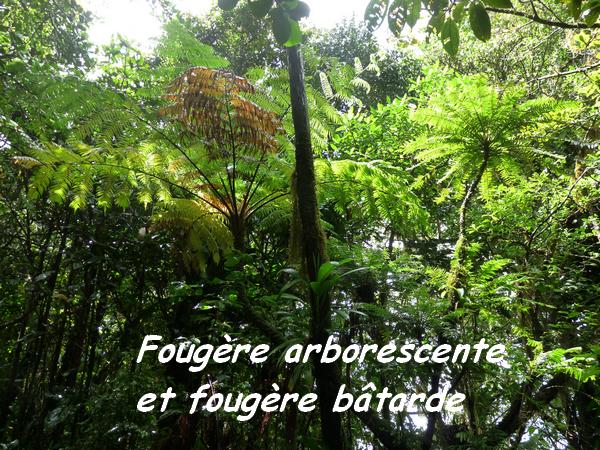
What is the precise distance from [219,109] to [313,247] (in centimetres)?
122

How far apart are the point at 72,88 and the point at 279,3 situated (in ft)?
7.35

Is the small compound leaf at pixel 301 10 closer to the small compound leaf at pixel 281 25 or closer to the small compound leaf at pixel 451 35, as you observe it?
the small compound leaf at pixel 281 25

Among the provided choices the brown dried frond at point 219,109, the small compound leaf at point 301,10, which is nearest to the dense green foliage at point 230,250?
the brown dried frond at point 219,109

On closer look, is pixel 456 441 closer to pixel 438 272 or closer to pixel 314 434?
pixel 314 434

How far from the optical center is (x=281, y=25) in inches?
33.4

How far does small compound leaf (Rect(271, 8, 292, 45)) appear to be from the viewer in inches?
33.2

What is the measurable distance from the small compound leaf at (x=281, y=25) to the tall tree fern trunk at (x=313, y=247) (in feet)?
3.36

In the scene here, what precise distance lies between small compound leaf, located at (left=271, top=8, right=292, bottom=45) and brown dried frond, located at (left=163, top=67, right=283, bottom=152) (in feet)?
5.48

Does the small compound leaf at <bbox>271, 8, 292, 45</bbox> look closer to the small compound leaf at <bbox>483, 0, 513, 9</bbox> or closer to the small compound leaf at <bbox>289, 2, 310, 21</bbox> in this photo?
the small compound leaf at <bbox>289, 2, 310, 21</bbox>

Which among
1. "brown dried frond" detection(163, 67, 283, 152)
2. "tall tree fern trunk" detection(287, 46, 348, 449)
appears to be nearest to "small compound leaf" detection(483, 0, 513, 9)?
"tall tree fern trunk" detection(287, 46, 348, 449)

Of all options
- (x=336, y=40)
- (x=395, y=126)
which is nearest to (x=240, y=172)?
(x=395, y=126)

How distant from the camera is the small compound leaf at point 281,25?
2.77ft

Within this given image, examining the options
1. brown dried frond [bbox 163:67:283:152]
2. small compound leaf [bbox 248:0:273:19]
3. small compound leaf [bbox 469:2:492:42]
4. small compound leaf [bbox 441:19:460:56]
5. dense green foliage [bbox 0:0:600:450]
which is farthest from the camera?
brown dried frond [bbox 163:67:283:152]

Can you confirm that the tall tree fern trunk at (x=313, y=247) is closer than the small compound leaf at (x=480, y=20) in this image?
No
